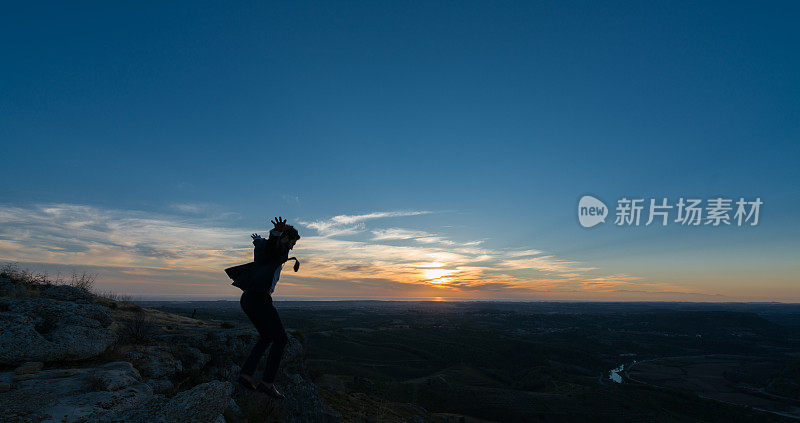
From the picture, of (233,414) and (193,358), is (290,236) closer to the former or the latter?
(233,414)

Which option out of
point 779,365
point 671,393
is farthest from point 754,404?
point 779,365

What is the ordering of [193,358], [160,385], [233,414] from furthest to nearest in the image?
[193,358]
[160,385]
[233,414]

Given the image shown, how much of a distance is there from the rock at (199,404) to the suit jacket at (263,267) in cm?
285

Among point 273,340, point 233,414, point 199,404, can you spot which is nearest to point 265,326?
point 273,340

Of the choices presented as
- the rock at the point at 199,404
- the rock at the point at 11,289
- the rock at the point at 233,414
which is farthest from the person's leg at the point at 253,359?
the rock at the point at 11,289

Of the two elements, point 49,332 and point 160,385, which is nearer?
point 160,385

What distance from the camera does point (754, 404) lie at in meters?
93.6

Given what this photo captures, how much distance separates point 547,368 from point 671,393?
27.2m

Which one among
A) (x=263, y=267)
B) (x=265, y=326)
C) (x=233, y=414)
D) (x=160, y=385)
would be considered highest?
(x=263, y=267)

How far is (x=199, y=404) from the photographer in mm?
7414

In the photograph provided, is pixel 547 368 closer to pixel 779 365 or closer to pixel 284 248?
pixel 779 365

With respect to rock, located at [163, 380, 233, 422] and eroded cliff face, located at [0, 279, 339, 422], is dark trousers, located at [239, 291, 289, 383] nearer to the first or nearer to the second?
rock, located at [163, 380, 233, 422]

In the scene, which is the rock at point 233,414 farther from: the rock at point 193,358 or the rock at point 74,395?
the rock at point 193,358

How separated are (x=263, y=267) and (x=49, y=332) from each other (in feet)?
26.3
